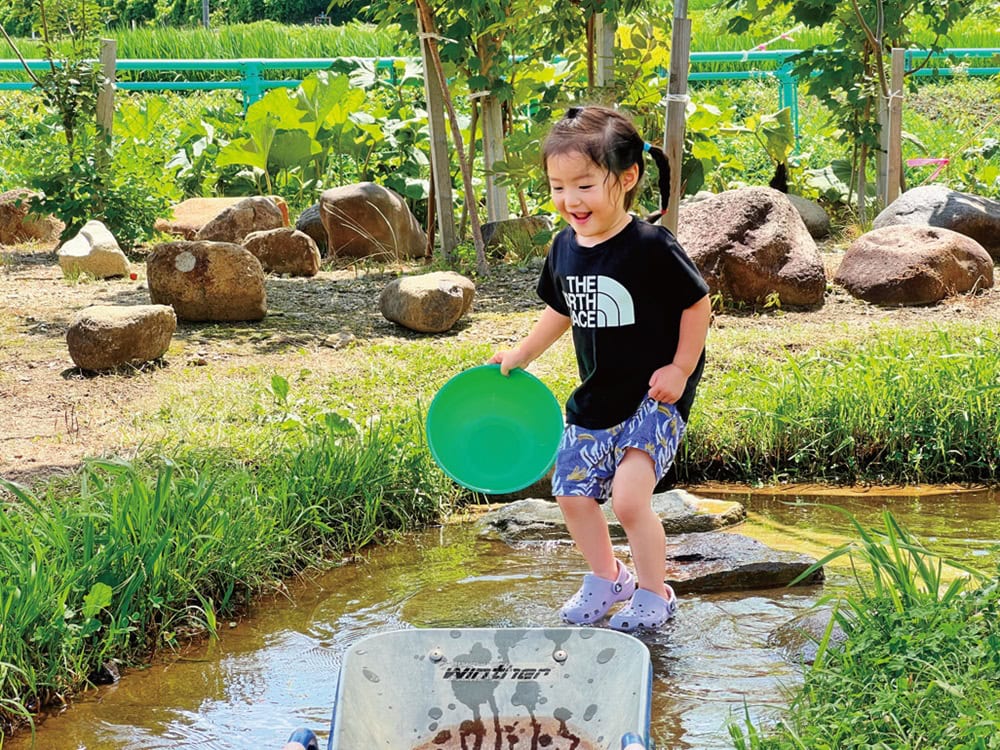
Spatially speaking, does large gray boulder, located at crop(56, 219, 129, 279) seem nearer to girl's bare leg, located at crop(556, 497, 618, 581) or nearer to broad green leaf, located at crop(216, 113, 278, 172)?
broad green leaf, located at crop(216, 113, 278, 172)

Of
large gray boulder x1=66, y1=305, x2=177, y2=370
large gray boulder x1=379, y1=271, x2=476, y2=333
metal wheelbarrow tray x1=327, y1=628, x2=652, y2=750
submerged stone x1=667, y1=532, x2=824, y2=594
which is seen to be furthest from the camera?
large gray boulder x1=379, y1=271, x2=476, y2=333

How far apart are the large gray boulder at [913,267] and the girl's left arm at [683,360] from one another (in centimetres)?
477

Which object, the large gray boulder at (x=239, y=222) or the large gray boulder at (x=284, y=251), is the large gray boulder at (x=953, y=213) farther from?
the large gray boulder at (x=239, y=222)

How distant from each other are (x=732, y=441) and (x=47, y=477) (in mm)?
2659

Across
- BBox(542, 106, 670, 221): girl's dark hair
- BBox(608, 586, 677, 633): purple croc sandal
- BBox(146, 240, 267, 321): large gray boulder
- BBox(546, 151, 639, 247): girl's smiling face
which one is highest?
BBox(542, 106, 670, 221): girl's dark hair

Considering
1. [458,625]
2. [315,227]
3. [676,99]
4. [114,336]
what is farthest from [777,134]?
[458,625]

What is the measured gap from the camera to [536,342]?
3.78m

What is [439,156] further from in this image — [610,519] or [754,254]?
[610,519]

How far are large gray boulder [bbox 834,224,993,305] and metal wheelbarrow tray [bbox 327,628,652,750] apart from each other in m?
5.89

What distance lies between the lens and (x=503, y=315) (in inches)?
301

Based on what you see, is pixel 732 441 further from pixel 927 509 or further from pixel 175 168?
pixel 175 168

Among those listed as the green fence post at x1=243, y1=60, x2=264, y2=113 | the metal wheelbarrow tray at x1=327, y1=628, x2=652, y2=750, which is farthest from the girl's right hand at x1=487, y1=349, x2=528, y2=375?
the green fence post at x1=243, y1=60, x2=264, y2=113

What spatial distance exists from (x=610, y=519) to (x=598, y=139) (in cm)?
167

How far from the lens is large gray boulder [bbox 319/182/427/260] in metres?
9.69
